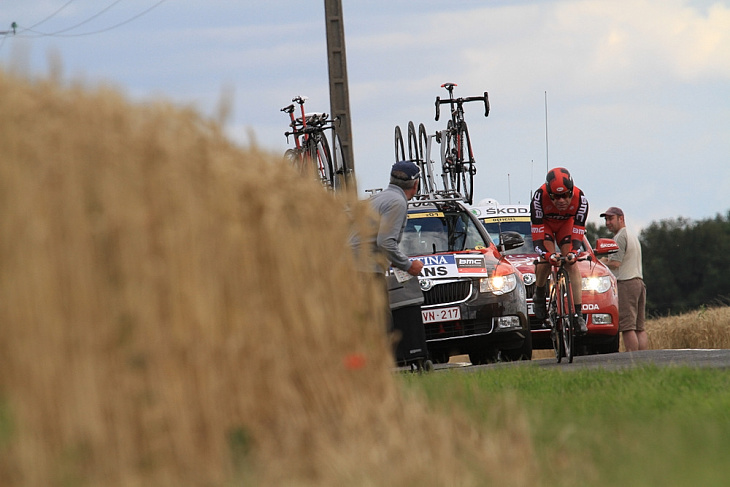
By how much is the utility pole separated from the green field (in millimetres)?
12750

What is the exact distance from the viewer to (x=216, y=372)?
4965 millimetres

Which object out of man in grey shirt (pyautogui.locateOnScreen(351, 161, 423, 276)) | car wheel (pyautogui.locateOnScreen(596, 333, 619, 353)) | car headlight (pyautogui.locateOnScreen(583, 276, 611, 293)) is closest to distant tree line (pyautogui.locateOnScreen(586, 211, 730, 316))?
car wheel (pyautogui.locateOnScreen(596, 333, 619, 353))

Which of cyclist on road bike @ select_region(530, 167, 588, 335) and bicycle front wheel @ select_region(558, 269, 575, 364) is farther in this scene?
cyclist on road bike @ select_region(530, 167, 588, 335)

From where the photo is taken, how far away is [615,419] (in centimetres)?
677

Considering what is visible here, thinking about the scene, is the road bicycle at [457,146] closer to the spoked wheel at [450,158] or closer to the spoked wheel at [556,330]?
the spoked wheel at [450,158]

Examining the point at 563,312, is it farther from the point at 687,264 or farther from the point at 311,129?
the point at 687,264

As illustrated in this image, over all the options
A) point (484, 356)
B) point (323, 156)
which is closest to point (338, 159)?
point (323, 156)

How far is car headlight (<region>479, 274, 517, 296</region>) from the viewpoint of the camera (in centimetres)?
1548

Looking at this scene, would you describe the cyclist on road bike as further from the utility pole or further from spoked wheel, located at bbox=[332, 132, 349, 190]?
spoked wheel, located at bbox=[332, 132, 349, 190]

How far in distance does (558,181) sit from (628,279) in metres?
5.09

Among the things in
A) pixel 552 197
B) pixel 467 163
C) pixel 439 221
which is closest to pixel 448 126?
pixel 467 163

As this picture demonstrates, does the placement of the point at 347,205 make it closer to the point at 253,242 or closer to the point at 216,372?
the point at 253,242

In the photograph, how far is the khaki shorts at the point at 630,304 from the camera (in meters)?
17.8

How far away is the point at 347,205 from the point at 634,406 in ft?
7.32
